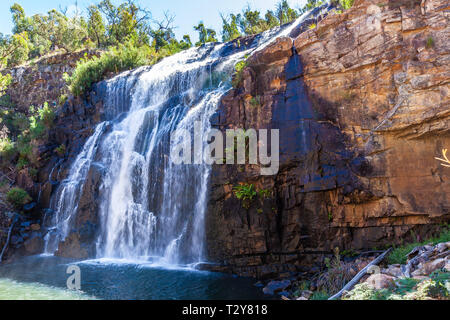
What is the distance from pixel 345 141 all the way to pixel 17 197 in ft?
47.3

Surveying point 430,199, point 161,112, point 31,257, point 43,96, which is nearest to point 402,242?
point 430,199

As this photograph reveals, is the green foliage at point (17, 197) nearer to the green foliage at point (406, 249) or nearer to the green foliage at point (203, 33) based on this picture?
the green foliage at point (406, 249)

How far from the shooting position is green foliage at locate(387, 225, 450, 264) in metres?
7.64

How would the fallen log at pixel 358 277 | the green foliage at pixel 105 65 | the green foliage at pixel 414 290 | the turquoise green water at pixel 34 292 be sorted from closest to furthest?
1. the green foliage at pixel 414 290
2. the fallen log at pixel 358 277
3. the turquoise green water at pixel 34 292
4. the green foliage at pixel 105 65

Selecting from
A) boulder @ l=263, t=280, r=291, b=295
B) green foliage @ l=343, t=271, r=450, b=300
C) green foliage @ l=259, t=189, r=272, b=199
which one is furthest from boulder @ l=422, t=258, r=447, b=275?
green foliage @ l=259, t=189, r=272, b=199

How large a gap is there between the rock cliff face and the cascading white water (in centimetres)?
124

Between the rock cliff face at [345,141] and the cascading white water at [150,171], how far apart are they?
1237 mm

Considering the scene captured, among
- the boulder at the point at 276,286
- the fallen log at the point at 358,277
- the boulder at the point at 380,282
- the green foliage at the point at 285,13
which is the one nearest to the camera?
the boulder at the point at 380,282

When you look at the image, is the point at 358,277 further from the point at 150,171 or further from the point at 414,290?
the point at 150,171

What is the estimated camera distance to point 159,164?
12.9 meters

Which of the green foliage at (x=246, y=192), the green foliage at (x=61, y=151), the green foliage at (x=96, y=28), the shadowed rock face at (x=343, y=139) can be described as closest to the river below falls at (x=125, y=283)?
the shadowed rock face at (x=343, y=139)

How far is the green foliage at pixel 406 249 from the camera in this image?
7.64 metres

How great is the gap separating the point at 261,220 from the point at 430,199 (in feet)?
15.0

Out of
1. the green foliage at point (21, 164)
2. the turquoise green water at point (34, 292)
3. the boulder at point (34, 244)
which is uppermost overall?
the green foliage at point (21, 164)
